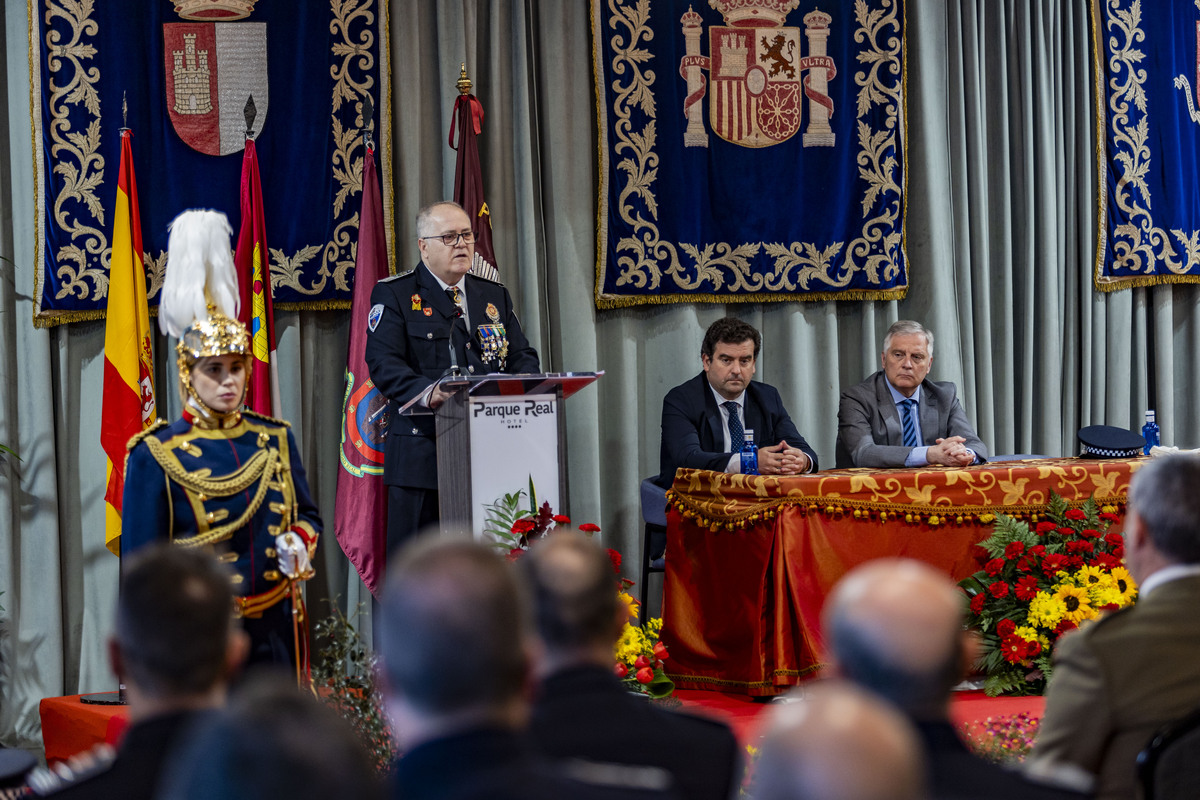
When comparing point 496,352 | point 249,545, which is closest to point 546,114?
point 496,352

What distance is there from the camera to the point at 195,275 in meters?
3.66

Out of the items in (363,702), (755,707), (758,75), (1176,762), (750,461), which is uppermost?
(758,75)

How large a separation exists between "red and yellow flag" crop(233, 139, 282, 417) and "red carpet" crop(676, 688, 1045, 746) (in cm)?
200

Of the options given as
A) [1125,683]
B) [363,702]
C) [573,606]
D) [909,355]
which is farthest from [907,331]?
[573,606]

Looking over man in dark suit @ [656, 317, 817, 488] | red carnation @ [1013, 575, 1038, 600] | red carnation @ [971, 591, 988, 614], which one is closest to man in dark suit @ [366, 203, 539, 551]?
man in dark suit @ [656, 317, 817, 488]

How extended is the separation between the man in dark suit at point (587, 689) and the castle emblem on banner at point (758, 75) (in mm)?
4643

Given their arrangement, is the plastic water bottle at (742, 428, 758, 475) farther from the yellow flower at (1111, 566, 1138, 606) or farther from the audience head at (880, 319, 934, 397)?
the yellow flower at (1111, 566, 1138, 606)

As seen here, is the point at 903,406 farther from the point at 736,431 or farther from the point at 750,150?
the point at 750,150

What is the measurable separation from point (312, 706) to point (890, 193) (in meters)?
5.58

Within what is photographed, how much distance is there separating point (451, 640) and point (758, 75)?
17.4 feet

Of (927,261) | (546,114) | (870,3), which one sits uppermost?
(870,3)

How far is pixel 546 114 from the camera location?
5906mm

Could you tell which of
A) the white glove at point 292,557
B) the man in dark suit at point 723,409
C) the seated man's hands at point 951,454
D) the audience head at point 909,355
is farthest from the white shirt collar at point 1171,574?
the audience head at point 909,355

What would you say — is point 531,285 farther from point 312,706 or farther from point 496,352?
point 312,706
